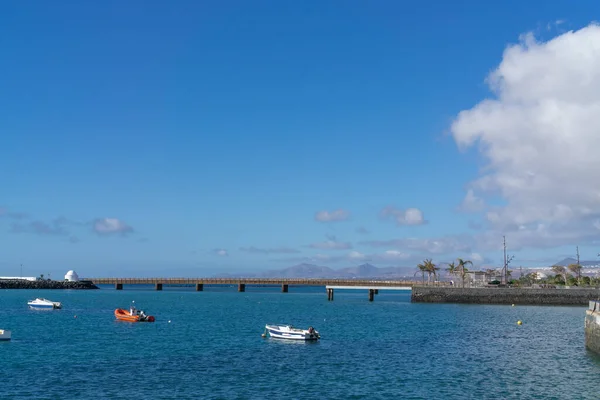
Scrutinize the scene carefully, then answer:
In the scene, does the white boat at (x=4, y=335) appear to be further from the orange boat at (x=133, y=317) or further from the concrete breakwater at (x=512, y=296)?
the concrete breakwater at (x=512, y=296)

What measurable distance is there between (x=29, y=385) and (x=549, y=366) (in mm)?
44262

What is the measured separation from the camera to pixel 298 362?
54.3m

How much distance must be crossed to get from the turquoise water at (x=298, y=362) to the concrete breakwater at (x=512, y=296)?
4423 centimetres

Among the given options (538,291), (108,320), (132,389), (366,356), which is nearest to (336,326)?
(366,356)

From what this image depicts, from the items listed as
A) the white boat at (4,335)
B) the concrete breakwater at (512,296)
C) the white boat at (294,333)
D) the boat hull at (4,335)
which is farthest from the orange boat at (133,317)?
the concrete breakwater at (512,296)

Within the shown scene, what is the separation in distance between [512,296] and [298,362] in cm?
9853

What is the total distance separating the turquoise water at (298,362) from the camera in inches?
1626

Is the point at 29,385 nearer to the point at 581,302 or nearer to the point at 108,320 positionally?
the point at 108,320

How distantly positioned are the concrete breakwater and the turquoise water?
44.2 metres

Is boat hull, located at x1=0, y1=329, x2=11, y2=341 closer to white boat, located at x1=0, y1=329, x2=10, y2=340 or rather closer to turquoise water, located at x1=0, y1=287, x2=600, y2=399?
white boat, located at x1=0, y1=329, x2=10, y2=340

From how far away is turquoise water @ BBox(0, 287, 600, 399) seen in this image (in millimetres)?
41312

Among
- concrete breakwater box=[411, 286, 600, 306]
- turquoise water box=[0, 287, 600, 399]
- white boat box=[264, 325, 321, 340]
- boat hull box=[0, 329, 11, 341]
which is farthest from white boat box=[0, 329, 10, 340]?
concrete breakwater box=[411, 286, 600, 306]

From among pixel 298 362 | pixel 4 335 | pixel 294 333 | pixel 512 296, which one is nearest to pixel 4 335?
pixel 4 335

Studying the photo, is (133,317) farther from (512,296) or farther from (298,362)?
(512,296)
